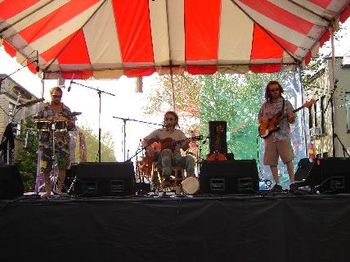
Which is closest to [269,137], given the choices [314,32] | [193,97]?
[314,32]

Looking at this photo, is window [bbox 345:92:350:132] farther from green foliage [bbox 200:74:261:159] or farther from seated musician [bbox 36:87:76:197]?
seated musician [bbox 36:87:76:197]

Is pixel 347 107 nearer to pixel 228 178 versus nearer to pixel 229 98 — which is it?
pixel 229 98

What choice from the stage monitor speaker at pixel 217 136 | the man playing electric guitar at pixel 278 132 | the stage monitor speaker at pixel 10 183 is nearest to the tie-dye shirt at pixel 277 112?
the man playing electric guitar at pixel 278 132

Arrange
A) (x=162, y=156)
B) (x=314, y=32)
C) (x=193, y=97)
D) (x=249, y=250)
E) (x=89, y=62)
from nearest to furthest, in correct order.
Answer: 1. (x=249, y=250)
2. (x=162, y=156)
3. (x=314, y=32)
4. (x=89, y=62)
5. (x=193, y=97)

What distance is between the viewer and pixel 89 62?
838 centimetres

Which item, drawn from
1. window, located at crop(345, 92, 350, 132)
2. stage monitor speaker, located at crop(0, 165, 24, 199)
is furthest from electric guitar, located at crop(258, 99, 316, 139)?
window, located at crop(345, 92, 350, 132)

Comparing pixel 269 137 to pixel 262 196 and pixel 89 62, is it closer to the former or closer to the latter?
pixel 262 196

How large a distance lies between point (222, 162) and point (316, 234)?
1147 mm

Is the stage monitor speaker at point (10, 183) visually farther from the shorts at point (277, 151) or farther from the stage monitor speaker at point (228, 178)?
the shorts at point (277, 151)

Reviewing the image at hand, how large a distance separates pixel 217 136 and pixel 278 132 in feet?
7.08

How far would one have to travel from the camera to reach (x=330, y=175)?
441 centimetres

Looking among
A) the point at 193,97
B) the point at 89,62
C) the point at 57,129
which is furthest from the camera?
the point at 193,97

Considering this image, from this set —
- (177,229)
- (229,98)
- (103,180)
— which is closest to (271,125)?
→ (103,180)

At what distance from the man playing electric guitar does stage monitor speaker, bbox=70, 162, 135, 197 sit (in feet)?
7.55
